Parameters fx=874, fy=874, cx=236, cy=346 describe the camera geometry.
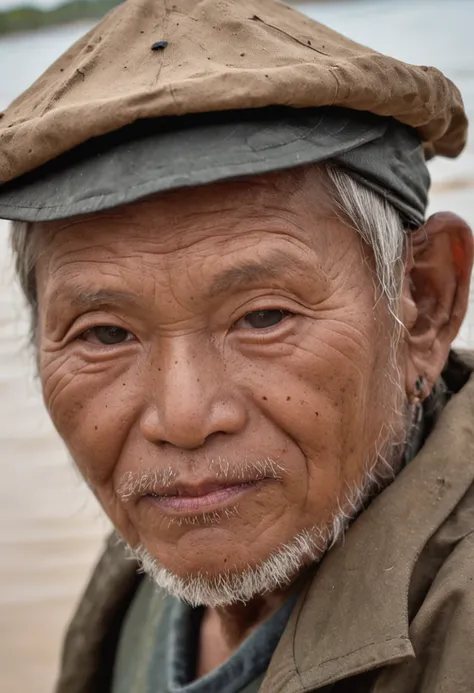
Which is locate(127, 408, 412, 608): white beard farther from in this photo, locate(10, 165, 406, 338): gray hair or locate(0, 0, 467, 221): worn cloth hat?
locate(0, 0, 467, 221): worn cloth hat

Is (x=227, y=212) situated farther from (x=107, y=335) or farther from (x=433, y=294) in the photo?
(x=433, y=294)

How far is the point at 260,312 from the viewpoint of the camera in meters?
1.69

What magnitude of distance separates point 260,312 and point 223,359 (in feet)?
0.39

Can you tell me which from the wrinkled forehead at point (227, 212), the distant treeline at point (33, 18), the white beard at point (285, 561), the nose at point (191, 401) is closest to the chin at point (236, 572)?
the white beard at point (285, 561)

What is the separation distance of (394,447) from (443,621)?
486 mm

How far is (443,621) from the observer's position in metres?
1.50

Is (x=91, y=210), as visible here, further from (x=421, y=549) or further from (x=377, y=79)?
(x=421, y=549)

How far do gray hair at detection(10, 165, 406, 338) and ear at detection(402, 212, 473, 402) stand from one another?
8 centimetres

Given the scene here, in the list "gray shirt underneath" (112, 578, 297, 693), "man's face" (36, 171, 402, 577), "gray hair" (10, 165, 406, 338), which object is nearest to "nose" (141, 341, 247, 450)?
"man's face" (36, 171, 402, 577)

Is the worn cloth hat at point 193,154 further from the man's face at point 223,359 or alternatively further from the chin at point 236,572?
the chin at point 236,572

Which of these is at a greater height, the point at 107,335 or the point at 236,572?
the point at 107,335

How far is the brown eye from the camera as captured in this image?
176 cm

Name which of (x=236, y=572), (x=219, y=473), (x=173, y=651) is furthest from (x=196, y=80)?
(x=173, y=651)

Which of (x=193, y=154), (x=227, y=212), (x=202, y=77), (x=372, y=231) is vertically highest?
(x=202, y=77)
